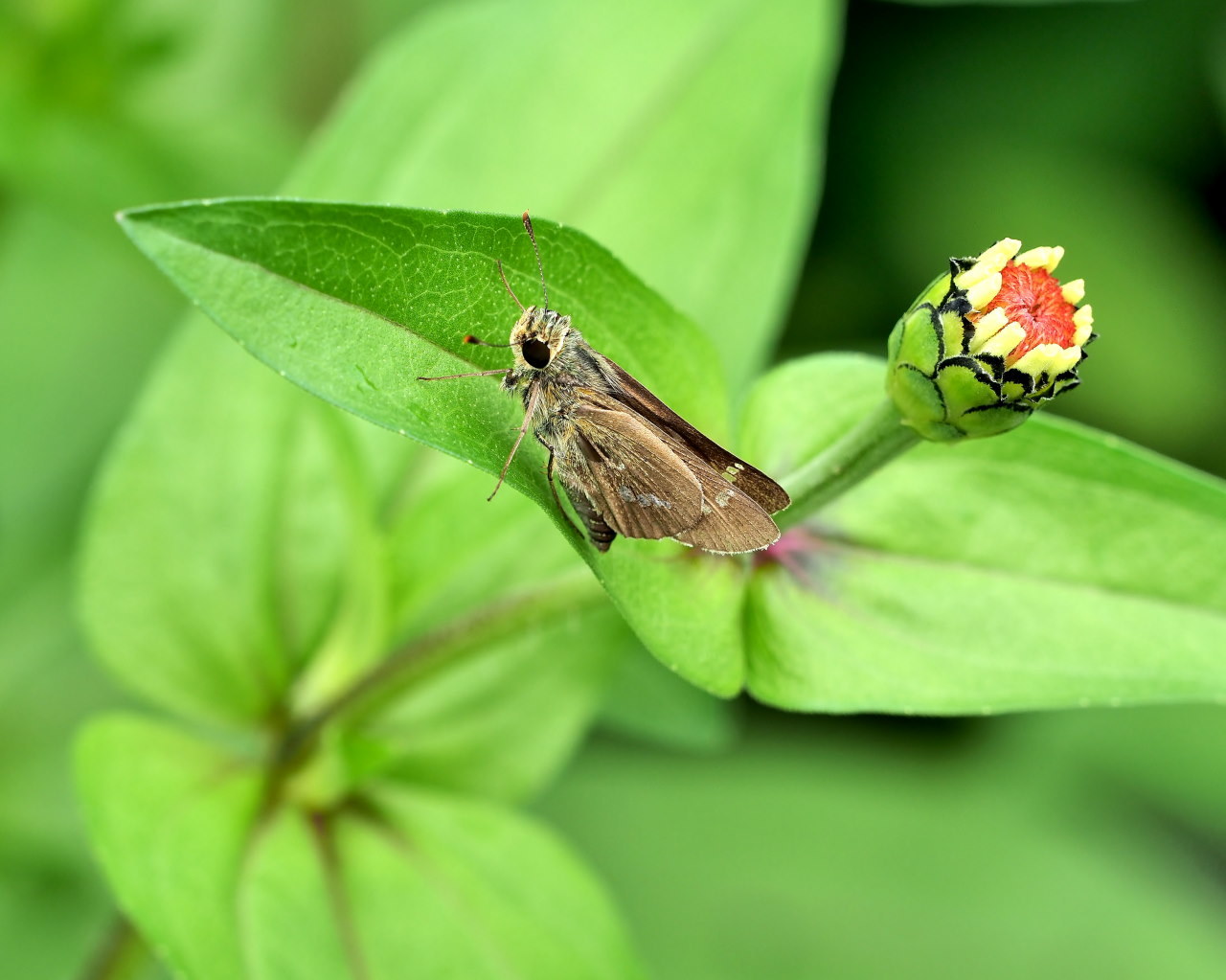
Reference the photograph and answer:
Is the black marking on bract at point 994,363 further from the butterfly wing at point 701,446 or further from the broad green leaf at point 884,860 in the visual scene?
the broad green leaf at point 884,860

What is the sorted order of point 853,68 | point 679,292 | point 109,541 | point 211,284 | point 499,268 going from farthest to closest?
point 853,68, point 679,292, point 109,541, point 499,268, point 211,284

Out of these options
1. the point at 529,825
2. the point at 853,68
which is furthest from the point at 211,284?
the point at 853,68

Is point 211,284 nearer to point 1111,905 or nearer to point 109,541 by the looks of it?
point 109,541

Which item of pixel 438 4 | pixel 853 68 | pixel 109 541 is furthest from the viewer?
pixel 853 68

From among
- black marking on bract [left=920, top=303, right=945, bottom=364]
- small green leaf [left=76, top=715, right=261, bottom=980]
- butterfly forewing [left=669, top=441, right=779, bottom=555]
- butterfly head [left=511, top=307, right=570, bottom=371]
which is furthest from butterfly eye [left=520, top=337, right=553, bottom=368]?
small green leaf [left=76, top=715, right=261, bottom=980]

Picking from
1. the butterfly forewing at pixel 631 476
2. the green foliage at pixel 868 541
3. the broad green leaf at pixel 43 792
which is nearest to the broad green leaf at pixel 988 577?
the green foliage at pixel 868 541

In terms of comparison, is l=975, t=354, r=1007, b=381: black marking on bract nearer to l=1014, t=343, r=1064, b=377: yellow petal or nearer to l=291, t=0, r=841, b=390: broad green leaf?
l=1014, t=343, r=1064, b=377: yellow petal

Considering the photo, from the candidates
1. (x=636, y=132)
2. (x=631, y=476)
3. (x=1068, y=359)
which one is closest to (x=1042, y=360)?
(x=1068, y=359)
